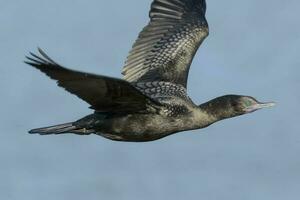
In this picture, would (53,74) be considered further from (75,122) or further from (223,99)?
(223,99)

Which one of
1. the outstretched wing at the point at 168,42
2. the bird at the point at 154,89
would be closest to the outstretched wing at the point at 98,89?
the bird at the point at 154,89

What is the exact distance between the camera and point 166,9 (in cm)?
2302

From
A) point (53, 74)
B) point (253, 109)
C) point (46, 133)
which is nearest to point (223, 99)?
point (253, 109)

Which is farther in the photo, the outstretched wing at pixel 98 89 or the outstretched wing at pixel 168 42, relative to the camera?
the outstretched wing at pixel 168 42

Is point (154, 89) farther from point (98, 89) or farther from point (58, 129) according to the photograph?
point (98, 89)

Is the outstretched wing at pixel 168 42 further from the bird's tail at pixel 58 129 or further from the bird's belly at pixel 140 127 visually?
the bird's tail at pixel 58 129

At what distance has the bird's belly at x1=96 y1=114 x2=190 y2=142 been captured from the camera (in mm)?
18500

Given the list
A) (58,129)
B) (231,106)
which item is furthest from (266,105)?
(58,129)

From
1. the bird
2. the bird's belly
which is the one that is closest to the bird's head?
the bird

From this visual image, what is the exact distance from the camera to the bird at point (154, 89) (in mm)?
16719

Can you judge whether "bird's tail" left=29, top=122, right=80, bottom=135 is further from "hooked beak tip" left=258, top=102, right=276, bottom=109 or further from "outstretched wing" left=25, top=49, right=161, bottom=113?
"hooked beak tip" left=258, top=102, right=276, bottom=109

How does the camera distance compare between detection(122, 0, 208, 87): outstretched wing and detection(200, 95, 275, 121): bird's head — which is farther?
detection(122, 0, 208, 87): outstretched wing

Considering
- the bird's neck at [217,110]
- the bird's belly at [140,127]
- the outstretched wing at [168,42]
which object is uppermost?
the outstretched wing at [168,42]

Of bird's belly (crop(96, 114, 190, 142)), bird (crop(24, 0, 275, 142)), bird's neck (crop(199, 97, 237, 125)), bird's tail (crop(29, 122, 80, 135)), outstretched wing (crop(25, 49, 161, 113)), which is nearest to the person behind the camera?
outstretched wing (crop(25, 49, 161, 113))
